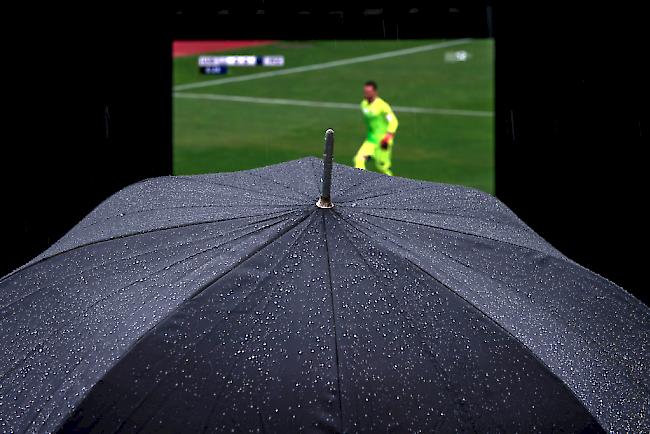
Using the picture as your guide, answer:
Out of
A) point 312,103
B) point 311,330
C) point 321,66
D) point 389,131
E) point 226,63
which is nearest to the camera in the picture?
point 311,330

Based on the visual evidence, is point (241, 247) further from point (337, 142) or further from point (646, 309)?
point (337, 142)

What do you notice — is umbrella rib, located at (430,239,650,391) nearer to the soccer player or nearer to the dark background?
the dark background

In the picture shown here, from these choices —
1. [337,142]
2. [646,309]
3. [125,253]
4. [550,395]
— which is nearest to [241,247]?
[125,253]

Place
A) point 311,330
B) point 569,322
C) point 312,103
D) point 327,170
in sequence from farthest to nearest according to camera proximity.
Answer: point 312,103, point 569,322, point 327,170, point 311,330

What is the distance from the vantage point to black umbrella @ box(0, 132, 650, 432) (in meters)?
2.14

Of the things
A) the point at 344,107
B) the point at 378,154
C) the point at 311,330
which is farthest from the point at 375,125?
the point at 311,330

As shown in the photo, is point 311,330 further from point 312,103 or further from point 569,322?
point 312,103

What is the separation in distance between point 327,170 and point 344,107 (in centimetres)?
1486

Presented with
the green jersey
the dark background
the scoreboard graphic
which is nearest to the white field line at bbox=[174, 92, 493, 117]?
the scoreboard graphic

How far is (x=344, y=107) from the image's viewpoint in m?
17.2

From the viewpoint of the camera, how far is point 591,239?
6.89 meters

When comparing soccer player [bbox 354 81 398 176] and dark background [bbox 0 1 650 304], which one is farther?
soccer player [bbox 354 81 398 176]

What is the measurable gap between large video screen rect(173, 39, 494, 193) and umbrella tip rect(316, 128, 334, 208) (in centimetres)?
804

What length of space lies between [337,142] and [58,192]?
7.46 metres
